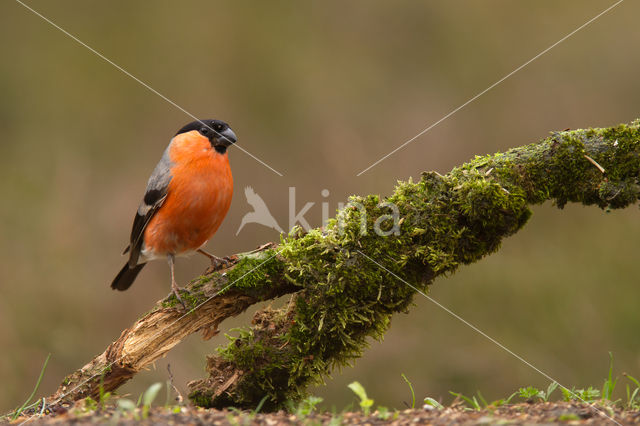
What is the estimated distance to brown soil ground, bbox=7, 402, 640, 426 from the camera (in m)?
3.22

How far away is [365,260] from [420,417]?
1162 millimetres

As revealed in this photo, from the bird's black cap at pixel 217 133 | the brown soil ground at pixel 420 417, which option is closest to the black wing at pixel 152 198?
the bird's black cap at pixel 217 133

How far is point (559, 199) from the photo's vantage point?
439cm

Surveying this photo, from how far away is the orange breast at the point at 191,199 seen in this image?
528 centimetres

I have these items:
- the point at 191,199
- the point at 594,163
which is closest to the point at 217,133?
the point at 191,199

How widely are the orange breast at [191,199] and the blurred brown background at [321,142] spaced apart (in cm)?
272

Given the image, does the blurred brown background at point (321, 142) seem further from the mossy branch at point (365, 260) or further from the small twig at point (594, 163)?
the small twig at point (594, 163)

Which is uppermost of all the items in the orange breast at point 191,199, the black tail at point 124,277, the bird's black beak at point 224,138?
the bird's black beak at point 224,138

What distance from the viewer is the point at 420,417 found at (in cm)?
348

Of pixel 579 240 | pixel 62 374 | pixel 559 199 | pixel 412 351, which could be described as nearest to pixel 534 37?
pixel 579 240

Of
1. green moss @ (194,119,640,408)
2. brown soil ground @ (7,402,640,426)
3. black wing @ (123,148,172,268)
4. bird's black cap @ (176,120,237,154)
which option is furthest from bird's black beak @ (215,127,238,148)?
brown soil ground @ (7,402,640,426)

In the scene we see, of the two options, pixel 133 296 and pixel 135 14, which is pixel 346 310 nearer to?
pixel 133 296

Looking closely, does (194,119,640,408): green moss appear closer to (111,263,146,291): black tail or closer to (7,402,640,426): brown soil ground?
(7,402,640,426): brown soil ground

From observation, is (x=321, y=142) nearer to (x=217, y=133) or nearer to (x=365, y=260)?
(x=217, y=133)
